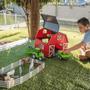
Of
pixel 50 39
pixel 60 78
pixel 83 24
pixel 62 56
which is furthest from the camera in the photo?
pixel 50 39

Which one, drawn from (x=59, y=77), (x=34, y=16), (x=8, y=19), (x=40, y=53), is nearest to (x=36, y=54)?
(x=40, y=53)

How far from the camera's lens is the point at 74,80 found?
12.2ft

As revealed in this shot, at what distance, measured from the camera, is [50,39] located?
5004mm

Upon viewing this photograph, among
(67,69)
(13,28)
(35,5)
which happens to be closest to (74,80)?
(67,69)

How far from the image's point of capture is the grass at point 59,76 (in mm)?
3447

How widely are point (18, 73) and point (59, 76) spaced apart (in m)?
0.65

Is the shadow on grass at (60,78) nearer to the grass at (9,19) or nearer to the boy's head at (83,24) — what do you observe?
the boy's head at (83,24)

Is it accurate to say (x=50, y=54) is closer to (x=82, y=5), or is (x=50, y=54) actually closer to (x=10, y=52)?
(x=10, y=52)

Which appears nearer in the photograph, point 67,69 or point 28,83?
point 28,83

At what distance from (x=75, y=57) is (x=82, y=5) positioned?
1040 centimetres

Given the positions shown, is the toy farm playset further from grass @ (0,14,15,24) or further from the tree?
grass @ (0,14,15,24)

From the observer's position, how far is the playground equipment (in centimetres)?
335

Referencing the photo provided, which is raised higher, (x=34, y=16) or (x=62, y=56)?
(x=34, y=16)

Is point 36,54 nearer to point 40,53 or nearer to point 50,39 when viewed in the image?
point 40,53
